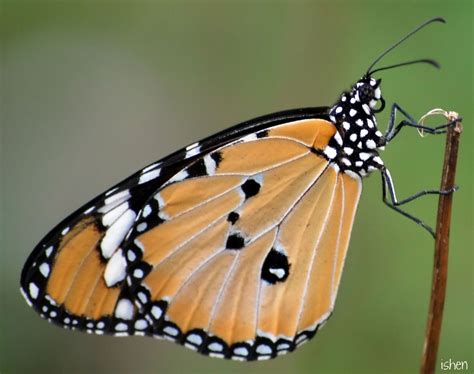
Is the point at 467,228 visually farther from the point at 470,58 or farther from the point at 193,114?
Result: the point at 193,114

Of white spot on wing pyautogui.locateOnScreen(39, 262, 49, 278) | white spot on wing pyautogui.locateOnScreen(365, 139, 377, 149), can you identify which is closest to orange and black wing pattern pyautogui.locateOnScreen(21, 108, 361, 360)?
white spot on wing pyautogui.locateOnScreen(39, 262, 49, 278)

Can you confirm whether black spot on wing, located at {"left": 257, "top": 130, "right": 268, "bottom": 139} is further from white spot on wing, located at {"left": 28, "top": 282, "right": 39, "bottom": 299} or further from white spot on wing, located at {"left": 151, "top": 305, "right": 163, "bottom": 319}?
white spot on wing, located at {"left": 28, "top": 282, "right": 39, "bottom": 299}

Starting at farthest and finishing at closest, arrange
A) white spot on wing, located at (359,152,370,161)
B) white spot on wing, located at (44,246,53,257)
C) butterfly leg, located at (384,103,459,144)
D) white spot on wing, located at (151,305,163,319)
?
white spot on wing, located at (151,305,163,319), white spot on wing, located at (44,246,53,257), white spot on wing, located at (359,152,370,161), butterfly leg, located at (384,103,459,144)

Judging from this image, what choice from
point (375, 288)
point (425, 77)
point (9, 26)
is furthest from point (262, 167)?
point (9, 26)

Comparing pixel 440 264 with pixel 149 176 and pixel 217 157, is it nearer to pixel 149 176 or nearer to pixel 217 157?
pixel 217 157

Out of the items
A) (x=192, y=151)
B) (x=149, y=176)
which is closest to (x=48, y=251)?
(x=149, y=176)

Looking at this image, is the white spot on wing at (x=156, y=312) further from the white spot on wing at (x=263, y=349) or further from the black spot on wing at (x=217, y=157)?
the black spot on wing at (x=217, y=157)
